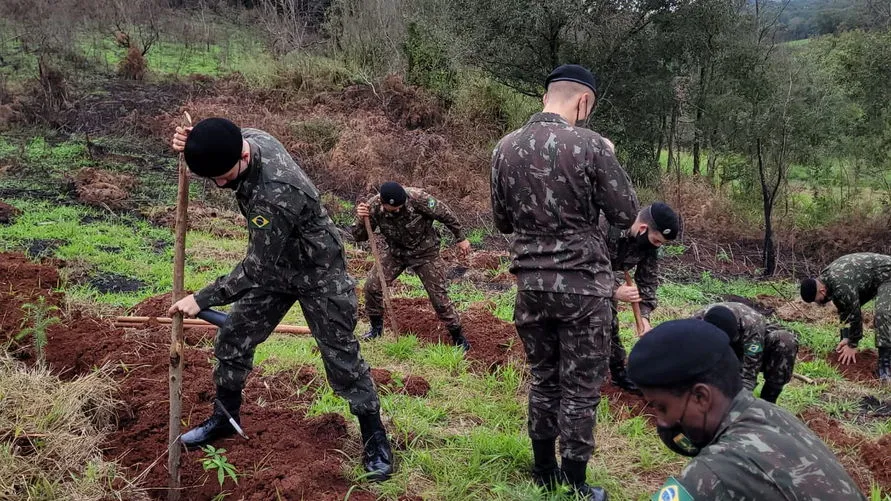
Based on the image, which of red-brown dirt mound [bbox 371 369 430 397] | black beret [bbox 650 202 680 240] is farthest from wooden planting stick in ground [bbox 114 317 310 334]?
black beret [bbox 650 202 680 240]

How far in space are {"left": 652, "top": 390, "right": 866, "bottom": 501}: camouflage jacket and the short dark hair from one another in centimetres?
9

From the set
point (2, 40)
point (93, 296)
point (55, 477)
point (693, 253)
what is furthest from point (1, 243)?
point (2, 40)

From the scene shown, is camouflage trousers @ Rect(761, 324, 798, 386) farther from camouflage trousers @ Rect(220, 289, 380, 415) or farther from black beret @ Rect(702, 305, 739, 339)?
camouflage trousers @ Rect(220, 289, 380, 415)

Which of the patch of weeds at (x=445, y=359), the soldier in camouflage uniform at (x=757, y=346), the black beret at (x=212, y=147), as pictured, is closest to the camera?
the black beret at (x=212, y=147)

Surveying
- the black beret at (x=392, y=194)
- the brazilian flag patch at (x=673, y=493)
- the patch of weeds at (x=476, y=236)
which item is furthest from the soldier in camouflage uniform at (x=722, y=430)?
the patch of weeds at (x=476, y=236)

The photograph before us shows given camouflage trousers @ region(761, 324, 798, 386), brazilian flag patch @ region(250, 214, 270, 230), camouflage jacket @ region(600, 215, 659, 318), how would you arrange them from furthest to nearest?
camouflage jacket @ region(600, 215, 659, 318) < camouflage trousers @ region(761, 324, 798, 386) < brazilian flag patch @ region(250, 214, 270, 230)

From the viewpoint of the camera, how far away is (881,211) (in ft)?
39.6

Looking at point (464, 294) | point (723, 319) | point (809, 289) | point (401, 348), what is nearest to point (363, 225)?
point (401, 348)

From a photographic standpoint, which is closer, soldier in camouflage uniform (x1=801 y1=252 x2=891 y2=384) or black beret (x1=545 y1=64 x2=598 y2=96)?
black beret (x1=545 y1=64 x2=598 y2=96)

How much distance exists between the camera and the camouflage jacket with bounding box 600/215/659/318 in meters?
4.63

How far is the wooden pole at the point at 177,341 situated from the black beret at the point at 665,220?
117 inches

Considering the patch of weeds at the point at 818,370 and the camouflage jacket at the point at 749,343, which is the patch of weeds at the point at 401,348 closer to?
the camouflage jacket at the point at 749,343

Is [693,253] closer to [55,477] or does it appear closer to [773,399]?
[773,399]

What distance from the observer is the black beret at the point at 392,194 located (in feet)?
17.3
